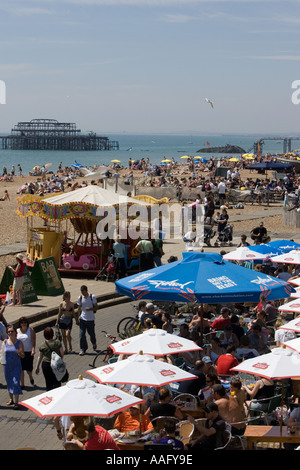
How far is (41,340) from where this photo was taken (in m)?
15.5

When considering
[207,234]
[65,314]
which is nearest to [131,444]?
[65,314]

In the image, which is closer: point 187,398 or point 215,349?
point 187,398

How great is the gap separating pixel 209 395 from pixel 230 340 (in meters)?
2.49

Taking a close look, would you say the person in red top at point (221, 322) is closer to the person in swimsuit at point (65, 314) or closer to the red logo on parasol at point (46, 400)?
the person in swimsuit at point (65, 314)

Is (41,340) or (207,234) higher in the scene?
(207,234)

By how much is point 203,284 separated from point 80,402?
471 cm

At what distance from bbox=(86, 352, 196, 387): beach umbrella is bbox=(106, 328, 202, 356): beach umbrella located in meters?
0.71

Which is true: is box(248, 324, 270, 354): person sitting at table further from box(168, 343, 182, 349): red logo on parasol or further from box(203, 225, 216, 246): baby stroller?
box(203, 225, 216, 246): baby stroller

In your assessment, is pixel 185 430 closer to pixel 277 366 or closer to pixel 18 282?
pixel 277 366

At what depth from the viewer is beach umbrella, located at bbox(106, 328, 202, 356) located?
416 inches

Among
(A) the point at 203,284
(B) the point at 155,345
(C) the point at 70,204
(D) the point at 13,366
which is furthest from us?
(C) the point at 70,204

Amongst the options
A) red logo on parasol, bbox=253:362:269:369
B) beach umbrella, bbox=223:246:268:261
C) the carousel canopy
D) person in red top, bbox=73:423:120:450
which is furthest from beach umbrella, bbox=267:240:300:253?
person in red top, bbox=73:423:120:450

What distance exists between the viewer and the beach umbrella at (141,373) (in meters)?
9.29

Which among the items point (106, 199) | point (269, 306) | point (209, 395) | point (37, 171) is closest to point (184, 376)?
point (209, 395)
